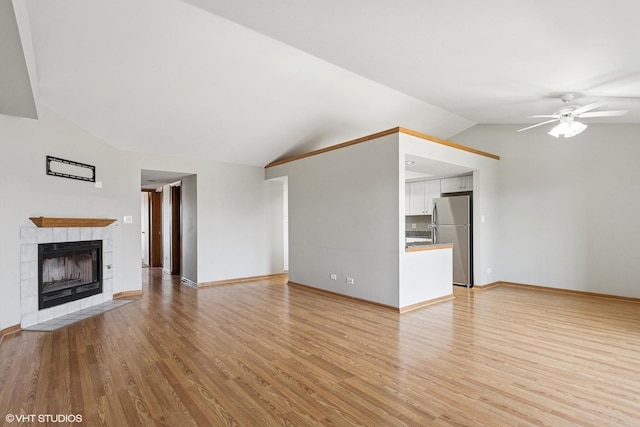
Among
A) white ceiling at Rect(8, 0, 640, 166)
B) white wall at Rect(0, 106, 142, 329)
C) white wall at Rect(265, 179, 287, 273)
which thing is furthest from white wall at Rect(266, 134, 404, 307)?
white wall at Rect(0, 106, 142, 329)

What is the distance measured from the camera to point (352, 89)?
16.1 feet

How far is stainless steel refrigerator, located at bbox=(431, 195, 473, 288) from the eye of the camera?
595cm

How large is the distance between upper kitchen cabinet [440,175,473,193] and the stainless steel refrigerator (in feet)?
1.16

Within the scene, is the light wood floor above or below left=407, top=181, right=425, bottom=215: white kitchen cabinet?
below

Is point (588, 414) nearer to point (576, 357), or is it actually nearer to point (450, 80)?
point (576, 357)

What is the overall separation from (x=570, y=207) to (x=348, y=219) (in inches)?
Result: 157

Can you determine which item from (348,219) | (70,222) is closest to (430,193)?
(348,219)

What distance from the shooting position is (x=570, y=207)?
18.3ft

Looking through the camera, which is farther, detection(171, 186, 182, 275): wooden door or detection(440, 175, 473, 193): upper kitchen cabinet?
detection(171, 186, 182, 275): wooden door

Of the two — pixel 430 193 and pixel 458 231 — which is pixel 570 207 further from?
pixel 430 193

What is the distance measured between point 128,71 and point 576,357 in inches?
216

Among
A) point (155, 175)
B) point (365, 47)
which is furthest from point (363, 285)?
point (155, 175)

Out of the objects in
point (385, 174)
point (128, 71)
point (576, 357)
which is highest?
point (128, 71)

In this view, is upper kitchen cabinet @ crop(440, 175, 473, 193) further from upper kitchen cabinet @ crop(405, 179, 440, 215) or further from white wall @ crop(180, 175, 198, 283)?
white wall @ crop(180, 175, 198, 283)
